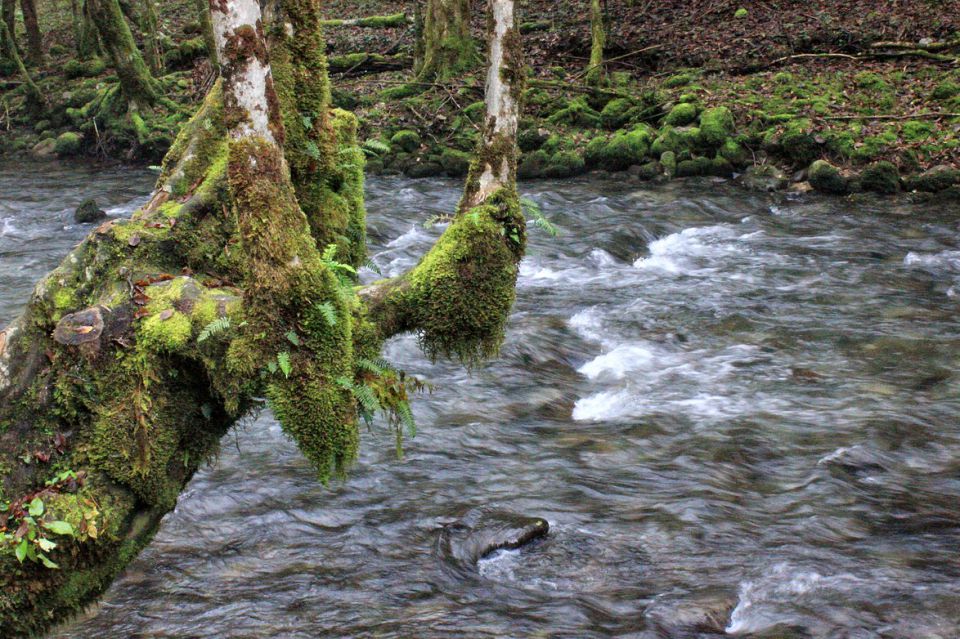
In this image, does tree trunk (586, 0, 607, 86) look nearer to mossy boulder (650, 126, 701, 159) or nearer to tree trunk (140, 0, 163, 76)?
mossy boulder (650, 126, 701, 159)

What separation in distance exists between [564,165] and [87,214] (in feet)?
32.5

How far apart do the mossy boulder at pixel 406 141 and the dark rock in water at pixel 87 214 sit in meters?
6.92

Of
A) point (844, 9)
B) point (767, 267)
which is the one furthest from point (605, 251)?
point (844, 9)

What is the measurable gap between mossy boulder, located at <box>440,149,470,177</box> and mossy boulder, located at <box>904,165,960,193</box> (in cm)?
925

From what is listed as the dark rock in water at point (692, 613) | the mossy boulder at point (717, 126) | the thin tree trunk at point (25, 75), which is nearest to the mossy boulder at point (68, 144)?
the thin tree trunk at point (25, 75)

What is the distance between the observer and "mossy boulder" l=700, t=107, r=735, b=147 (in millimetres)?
17859

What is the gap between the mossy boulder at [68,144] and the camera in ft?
73.6

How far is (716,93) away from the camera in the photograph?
1938 cm

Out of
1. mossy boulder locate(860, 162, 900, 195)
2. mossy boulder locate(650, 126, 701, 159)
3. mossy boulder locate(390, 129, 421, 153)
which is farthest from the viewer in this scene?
mossy boulder locate(390, 129, 421, 153)

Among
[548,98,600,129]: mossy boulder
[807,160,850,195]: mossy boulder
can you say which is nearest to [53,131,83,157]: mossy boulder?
[548,98,600,129]: mossy boulder

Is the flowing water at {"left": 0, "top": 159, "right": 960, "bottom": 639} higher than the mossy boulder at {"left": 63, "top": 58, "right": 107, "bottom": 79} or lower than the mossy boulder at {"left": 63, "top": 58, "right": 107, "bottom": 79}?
lower

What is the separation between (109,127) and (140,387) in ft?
67.1

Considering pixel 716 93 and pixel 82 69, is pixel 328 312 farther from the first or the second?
pixel 82 69

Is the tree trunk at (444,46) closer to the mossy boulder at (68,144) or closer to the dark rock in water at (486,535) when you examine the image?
the mossy boulder at (68,144)
